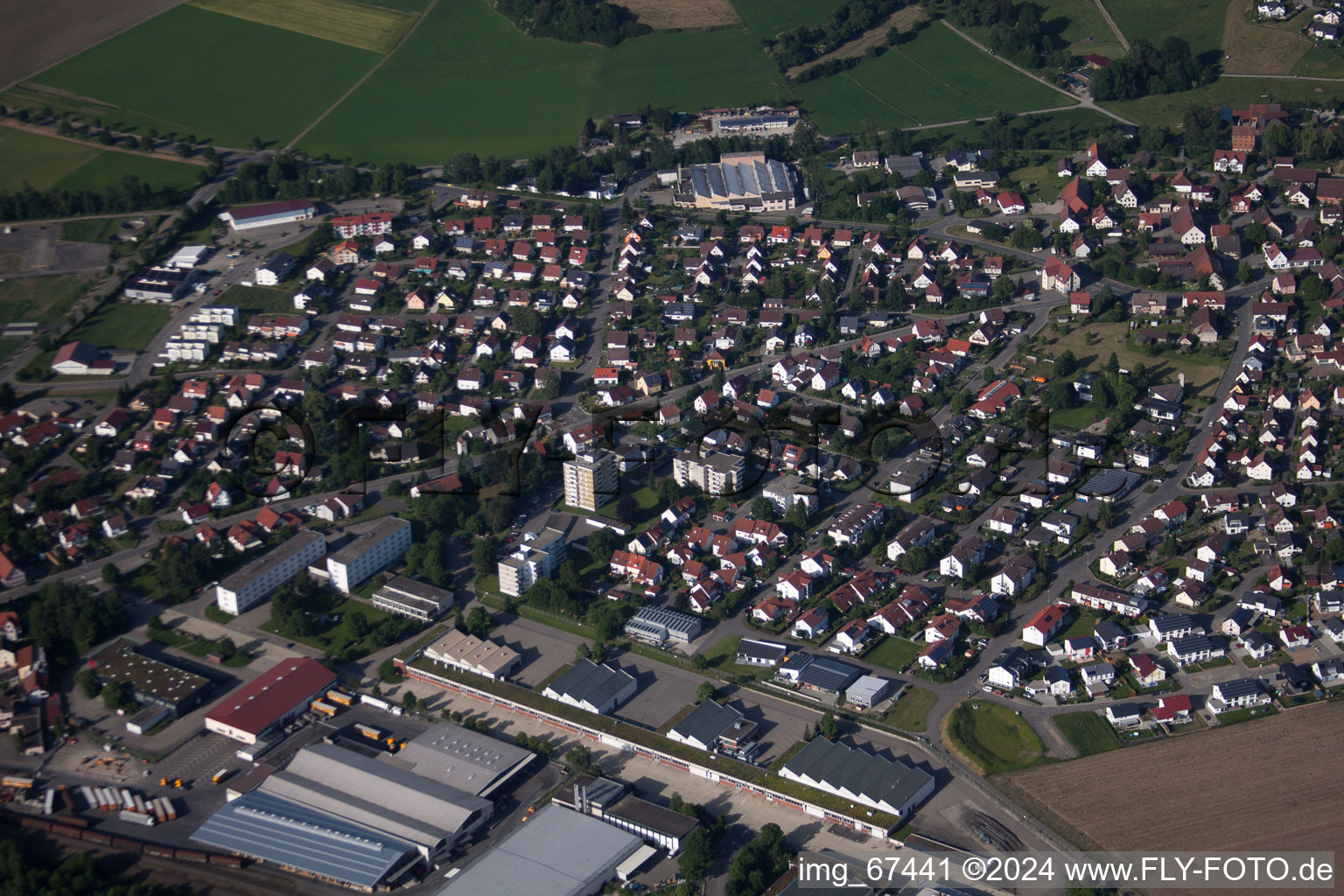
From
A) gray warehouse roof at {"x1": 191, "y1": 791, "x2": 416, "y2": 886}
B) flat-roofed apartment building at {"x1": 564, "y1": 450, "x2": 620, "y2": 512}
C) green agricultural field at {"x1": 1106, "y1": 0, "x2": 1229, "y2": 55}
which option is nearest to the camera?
gray warehouse roof at {"x1": 191, "y1": 791, "x2": 416, "y2": 886}

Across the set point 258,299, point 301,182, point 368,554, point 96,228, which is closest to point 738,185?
point 301,182

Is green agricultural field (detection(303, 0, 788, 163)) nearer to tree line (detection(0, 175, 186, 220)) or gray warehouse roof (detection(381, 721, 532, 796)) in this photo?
tree line (detection(0, 175, 186, 220))

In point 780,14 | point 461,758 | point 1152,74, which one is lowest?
point 461,758

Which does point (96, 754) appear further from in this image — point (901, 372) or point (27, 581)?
point (901, 372)

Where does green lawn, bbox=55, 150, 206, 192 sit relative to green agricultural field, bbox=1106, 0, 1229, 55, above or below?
below

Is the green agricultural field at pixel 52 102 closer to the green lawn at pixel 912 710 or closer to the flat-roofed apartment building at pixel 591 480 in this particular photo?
the flat-roofed apartment building at pixel 591 480

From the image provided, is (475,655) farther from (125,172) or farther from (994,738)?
(125,172)

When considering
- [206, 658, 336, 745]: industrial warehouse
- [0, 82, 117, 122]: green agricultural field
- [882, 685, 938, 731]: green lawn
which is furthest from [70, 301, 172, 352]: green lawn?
[882, 685, 938, 731]: green lawn
